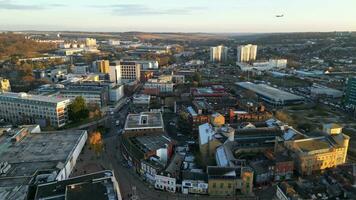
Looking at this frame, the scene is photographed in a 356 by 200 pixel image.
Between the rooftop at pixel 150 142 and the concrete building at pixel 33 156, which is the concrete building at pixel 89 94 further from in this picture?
the rooftop at pixel 150 142

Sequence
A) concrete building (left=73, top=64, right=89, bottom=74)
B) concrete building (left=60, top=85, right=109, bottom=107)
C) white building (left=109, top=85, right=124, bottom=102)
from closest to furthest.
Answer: concrete building (left=60, top=85, right=109, bottom=107)
white building (left=109, top=85, right=124, bottom=102)
concrete building (left=73, top=64, right=89, bottom=74)

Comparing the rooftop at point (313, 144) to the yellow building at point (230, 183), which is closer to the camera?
the yellow building at point (230, 183)

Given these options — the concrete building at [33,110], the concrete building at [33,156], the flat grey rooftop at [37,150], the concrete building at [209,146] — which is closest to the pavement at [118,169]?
the concrete building at [33,156]

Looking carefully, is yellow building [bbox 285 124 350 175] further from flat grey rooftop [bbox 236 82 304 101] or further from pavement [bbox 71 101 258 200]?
flat grey rooftop [bbox 236 82 304 101]

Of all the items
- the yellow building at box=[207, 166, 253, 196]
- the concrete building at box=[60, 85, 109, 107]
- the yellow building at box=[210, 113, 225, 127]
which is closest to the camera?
the yellow building at box=[207, 166, 253, 196]

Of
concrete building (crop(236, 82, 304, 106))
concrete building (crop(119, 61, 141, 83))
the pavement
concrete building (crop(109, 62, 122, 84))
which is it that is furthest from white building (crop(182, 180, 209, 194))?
concrete building (crop(119, 61, 141, 83))

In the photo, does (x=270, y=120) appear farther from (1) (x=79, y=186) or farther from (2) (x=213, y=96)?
(1) (x=79, y=186)
